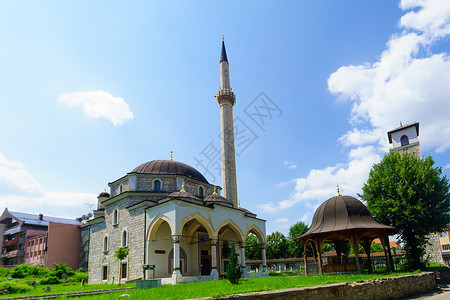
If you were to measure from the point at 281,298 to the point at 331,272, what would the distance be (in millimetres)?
9241

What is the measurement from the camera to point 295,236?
41.0 meters

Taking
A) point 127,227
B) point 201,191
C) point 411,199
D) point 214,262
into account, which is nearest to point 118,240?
point 127,227

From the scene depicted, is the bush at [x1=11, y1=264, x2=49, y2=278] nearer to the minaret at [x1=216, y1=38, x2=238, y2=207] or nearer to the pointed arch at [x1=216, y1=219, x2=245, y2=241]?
the minaret at [x1=216, y1=38, x2=238, y2=207]

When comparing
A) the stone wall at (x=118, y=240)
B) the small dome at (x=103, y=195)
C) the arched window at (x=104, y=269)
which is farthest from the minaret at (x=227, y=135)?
the small dome at (x=103, y=195)

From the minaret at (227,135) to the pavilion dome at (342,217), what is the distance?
436 inches

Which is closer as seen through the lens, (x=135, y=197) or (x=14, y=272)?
(x=135, y=197)

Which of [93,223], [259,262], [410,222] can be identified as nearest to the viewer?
[410,222]

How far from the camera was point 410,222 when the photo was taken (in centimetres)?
1742

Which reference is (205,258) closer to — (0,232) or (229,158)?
(229,158)

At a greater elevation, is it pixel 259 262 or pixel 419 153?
pixel 419 153

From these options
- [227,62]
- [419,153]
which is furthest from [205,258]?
[419,153]

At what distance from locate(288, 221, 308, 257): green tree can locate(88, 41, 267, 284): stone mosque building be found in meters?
18.2

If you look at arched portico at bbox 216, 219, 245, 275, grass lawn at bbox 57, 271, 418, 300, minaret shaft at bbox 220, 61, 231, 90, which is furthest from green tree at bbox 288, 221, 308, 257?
grass lawn at bbox 57, 271, 418, 300

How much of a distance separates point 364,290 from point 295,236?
32967 mm
